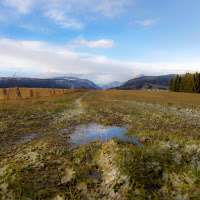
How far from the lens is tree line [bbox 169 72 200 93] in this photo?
86.1 meters

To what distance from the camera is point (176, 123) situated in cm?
1476

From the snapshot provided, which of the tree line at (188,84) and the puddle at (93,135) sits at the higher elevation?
the tree line at (188,84)

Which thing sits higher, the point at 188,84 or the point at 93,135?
the point at 188,84

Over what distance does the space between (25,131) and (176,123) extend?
15.2m

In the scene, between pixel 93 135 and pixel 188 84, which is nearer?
pixel 93 135

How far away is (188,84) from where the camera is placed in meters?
89.8

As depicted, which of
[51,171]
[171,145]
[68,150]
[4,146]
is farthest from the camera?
[4,146]

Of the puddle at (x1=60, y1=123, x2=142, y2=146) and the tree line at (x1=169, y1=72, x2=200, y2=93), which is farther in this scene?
the tree line at (x1=169, y1=72, x2=200, y2=93)

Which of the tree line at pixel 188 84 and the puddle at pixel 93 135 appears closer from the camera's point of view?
the puddle at pixel 93 135

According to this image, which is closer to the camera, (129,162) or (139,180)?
(139,180)

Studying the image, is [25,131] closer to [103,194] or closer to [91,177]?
[91,177]

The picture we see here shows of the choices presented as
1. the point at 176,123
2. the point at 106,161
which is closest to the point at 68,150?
the point at 106,161

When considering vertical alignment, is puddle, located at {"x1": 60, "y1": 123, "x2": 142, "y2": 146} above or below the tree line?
below

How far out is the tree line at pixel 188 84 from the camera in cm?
8606
